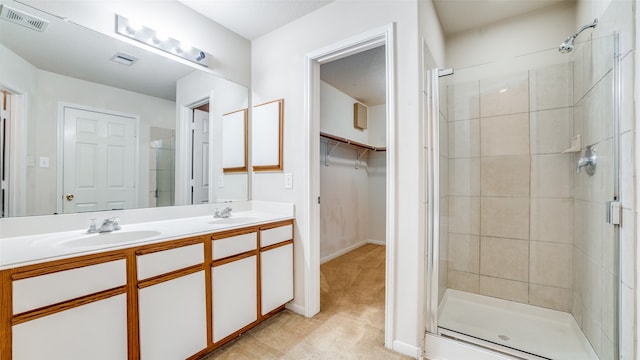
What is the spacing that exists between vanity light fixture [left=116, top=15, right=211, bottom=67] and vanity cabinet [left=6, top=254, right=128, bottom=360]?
1469 mm

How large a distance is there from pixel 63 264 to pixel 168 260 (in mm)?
415

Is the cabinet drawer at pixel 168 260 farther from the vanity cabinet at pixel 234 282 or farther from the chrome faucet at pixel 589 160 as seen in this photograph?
the chrome faucet at pixel 589 160


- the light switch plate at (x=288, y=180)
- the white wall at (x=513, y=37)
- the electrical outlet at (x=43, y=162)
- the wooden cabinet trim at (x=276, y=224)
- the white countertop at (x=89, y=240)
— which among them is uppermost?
the white wall at (x=513, y=37)

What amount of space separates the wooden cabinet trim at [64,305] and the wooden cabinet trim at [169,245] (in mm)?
177

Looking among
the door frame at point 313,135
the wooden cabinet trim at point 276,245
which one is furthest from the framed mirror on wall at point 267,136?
the wooden cabinet trim at point 276,245

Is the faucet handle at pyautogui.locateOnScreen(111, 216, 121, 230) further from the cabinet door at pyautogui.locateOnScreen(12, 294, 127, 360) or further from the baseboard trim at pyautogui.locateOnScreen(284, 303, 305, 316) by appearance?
the baseboard trim at pyautogui.locateOnScreen(284, 303, 305, 316)

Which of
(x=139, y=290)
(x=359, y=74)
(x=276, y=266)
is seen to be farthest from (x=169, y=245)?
(x=359, y=74)

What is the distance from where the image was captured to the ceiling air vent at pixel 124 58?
5.63ft

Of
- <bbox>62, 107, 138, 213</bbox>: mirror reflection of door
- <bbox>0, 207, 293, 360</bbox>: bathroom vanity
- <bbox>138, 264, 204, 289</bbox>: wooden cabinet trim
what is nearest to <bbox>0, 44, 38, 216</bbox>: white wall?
<bbox>62, 107, 138, 213</bbox>: mirror reflection of door

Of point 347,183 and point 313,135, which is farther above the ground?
point 313,135

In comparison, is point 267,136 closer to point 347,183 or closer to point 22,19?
point 22,19

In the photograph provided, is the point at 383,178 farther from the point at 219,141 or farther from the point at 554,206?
the point at 219,141

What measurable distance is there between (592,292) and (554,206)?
25.9 inches

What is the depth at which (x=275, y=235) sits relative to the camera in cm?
203
